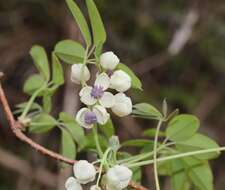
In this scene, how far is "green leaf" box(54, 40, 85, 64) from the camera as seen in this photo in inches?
27.7

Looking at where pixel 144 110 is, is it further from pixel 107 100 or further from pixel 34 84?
pixel 34 84

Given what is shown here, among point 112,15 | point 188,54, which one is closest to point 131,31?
point 112,15

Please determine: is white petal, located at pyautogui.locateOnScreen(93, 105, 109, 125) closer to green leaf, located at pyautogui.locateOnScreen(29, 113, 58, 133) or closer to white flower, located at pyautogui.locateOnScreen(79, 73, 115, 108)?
white flower, located at pyautogui.locateOnScreen(79, 73, 115, 108)

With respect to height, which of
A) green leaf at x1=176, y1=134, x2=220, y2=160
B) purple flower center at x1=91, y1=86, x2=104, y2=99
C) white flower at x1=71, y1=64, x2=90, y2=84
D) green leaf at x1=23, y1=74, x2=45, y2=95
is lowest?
green leaf at x1=176, y1=134, x2=220, y2=160

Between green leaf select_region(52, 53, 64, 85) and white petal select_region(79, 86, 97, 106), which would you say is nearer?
white petal select_region(79, 86, 97, 106)

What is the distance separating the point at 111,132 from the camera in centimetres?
78

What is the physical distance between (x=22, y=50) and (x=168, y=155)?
1.10 metres

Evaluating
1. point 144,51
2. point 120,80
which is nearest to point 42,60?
point 120,80

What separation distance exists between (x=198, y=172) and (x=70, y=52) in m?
0.26

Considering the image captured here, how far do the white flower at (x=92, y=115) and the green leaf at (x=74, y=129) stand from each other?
0.14 metres

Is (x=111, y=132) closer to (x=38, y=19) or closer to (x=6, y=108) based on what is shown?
(x=6, y=108)

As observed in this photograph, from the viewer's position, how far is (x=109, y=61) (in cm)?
66

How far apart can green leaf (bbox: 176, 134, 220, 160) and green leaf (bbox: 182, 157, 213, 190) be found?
2cm

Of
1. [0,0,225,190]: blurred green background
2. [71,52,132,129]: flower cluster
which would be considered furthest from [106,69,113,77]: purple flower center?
[0,0,225,190]: blurred green background
